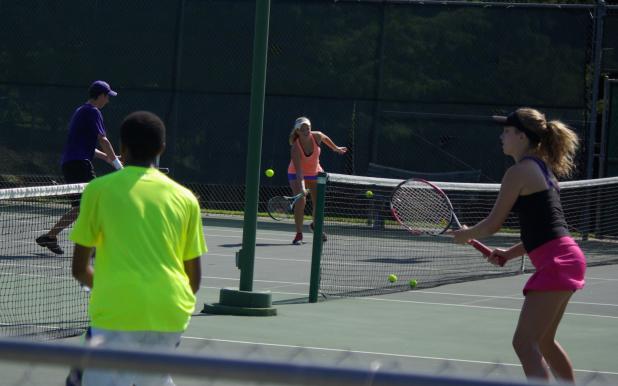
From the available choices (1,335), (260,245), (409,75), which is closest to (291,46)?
(409,75)

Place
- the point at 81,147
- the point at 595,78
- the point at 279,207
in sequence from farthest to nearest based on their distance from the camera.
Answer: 1. the point at 279,207
2. the point at 595,78
3. the point at 81,147

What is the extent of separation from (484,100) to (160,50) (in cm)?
479

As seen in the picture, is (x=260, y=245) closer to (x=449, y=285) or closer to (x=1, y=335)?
(x=449, y=285)

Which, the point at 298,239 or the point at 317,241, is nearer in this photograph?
the point at 317,241

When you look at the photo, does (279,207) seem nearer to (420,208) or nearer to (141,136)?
(420,208)

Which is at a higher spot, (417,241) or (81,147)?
(81,147)

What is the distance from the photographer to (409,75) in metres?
16.5

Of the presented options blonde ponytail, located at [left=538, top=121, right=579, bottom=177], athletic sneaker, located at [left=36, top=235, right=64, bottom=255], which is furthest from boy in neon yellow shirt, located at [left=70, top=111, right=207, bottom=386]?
athletic sneaker, located at [left=36, top=235, right=64, bottom=255]

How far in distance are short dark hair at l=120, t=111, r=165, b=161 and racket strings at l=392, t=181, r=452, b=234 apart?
442 cm

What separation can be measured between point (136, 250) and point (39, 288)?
561cm

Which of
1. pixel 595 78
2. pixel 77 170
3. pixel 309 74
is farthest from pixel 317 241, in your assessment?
pixel 309 74

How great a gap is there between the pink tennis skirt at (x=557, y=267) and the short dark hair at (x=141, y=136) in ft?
6.17

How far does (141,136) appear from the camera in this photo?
3.99 meters

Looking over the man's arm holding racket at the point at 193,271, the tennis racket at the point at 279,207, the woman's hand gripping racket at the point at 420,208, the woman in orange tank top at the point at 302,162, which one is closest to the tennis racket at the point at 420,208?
the woman's hand gripping racket at the point at 420,208
